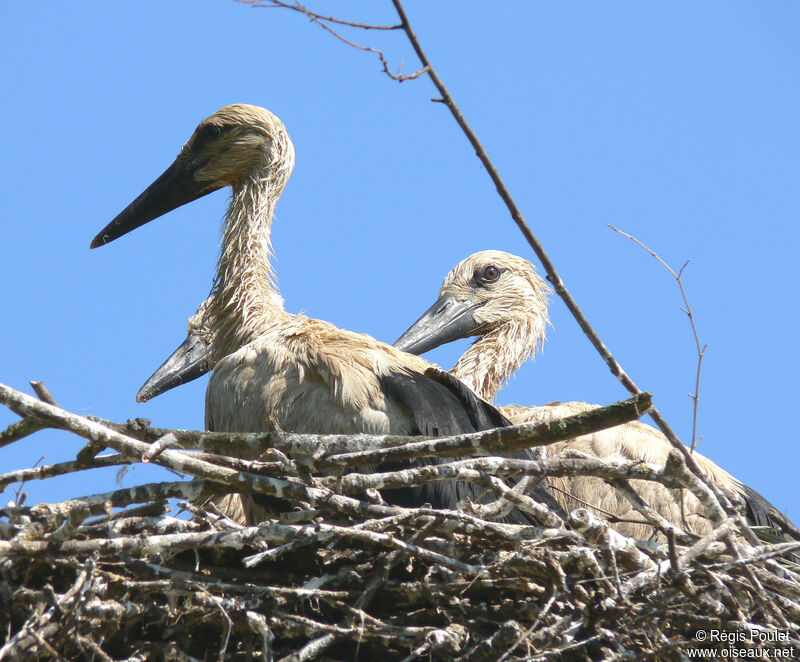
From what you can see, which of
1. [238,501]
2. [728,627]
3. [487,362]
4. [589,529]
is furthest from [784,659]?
[487,362]

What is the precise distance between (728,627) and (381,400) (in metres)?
1.88

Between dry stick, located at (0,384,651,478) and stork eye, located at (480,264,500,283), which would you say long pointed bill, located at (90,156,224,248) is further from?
dry stick, located at (0,384,651,478)

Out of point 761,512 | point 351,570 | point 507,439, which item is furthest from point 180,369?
point 507,439

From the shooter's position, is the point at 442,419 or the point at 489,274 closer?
the point at 442,419

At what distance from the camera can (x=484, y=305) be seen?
809cm

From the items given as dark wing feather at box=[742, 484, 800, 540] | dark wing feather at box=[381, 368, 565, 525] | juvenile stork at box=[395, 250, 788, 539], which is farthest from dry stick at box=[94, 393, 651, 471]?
juvenile stork at box=[395, 250, 788, 539]

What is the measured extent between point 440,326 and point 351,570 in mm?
4034

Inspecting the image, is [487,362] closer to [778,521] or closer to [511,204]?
[778,521]

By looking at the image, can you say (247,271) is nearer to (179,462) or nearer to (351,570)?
(351,570)

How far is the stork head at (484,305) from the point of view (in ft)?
26.3

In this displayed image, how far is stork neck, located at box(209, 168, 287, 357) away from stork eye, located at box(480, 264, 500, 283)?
1.84m

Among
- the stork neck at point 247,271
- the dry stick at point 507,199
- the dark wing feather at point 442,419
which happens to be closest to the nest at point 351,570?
the dry stick at point 507,199

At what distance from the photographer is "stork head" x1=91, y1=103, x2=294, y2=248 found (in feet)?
22.6

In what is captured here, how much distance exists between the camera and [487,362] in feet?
25.8
